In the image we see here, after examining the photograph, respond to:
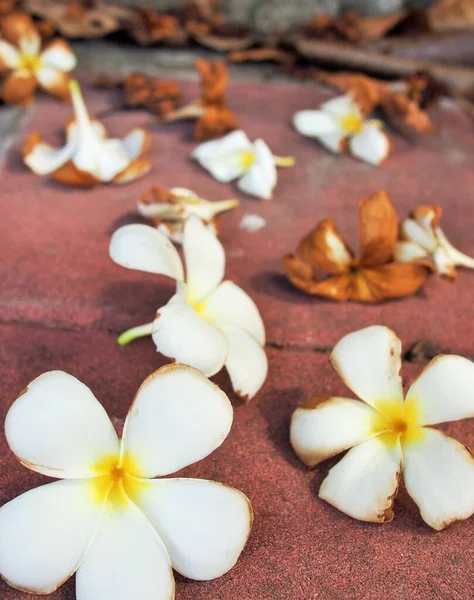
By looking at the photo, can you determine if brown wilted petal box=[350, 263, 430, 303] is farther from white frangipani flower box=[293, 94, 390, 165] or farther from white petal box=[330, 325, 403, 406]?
white frangipani flower box=[293, 94, 390, 165]

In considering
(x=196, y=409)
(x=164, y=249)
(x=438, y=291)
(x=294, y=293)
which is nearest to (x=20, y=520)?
(x=196, y=409)

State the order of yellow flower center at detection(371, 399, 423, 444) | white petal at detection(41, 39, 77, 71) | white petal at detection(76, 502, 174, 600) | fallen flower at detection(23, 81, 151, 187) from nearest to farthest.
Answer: white petal at detection(76, 502, 174, 600) < yellow flower center at detection(371, 399, 423, 444) < fallen flower at detection(23, 81, 151, 187) < white petal at detection(41, 39, 77, 71)

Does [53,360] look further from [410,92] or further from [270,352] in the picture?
[410,92]

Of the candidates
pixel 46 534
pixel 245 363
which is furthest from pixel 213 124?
pixel 46 534

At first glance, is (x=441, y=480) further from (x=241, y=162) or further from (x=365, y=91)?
(x=365, y=91)

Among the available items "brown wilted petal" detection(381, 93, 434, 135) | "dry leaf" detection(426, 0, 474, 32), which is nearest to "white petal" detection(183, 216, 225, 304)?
"brown wilted petal" detection(381, 93, 434, 135)
